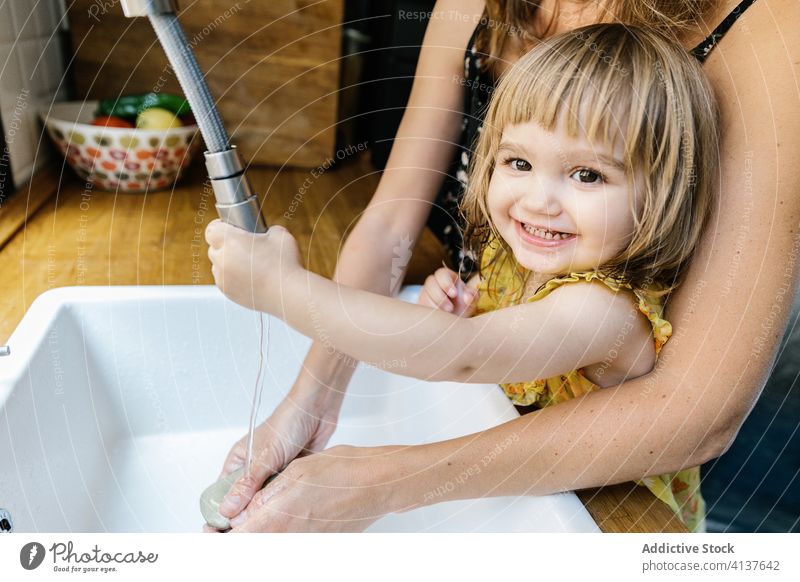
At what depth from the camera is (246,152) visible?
804 mm

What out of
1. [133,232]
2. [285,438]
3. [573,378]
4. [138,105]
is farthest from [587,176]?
[138,105]

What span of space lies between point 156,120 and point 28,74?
0.13m

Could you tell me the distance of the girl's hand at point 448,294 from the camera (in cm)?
51

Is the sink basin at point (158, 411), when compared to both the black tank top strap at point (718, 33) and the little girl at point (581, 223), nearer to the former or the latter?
the little girl at point (581, 223)

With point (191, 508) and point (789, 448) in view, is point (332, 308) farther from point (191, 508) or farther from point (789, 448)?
point (789, 448)

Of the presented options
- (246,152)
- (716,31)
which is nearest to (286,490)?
(716,31)

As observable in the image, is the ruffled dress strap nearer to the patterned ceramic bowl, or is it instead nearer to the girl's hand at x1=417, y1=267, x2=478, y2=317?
the girl's hand at x1=417, y1=267, x2=478, y2=317

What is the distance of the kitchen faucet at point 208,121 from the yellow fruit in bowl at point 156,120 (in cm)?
46

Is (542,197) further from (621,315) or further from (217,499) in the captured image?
(217,499)

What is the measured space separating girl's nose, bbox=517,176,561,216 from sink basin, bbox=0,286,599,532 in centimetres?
14

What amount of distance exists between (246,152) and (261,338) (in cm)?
31

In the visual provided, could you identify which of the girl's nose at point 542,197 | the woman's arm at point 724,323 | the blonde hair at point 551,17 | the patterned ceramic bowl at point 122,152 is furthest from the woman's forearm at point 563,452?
the patterned ceramic bowl at point 122,152

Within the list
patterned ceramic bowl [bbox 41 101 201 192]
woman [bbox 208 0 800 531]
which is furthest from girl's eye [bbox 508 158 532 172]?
patterned ceramic bowl [bbox 41 101 201 192]
